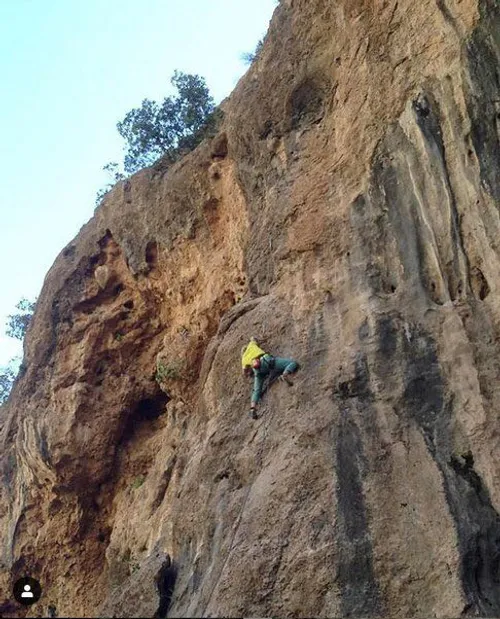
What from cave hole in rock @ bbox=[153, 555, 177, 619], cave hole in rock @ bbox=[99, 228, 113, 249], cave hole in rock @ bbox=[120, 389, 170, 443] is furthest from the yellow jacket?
cave hole in rock @ bbox=[99, 228, 113, 249]

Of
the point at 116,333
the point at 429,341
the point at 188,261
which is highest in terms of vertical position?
the point at 188,261

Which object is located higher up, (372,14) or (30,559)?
(372,14)

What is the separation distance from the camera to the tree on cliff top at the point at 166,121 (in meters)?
25.3

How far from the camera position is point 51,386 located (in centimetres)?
2073

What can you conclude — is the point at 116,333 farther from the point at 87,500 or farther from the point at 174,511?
the point at 174,511

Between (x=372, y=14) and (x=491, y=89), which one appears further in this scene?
(x=372, y=14)

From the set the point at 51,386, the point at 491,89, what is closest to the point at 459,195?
the point at 491,89

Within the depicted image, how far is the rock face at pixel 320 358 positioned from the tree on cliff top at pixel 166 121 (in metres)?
5.79

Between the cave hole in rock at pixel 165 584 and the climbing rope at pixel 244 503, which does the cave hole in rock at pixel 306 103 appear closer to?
the climbing rope at pixel 244 503

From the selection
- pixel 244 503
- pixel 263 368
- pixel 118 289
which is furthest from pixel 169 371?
pixel 244 503

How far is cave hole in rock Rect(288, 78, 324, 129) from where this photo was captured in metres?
14.8

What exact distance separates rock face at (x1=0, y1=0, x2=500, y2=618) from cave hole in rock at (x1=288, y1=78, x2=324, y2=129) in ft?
0.16

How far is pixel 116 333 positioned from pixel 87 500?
4459mm

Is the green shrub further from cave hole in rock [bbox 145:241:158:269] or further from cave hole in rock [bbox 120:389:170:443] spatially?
cave hole in rock [bbox 145:241:158:269]
